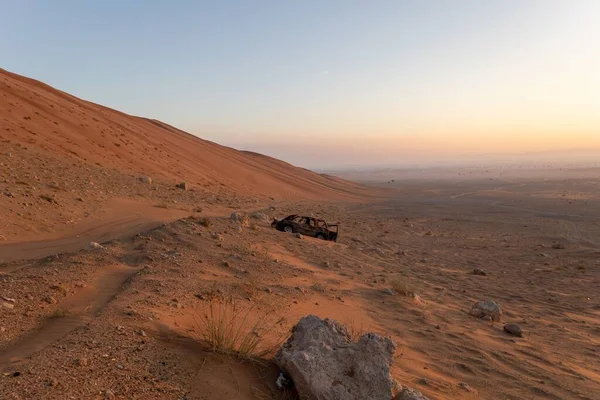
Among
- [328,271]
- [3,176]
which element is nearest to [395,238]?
[328,271]

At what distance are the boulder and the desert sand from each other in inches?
13.8

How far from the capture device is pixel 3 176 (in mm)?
12883

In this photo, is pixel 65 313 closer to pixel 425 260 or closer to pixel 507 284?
pixel 507 284

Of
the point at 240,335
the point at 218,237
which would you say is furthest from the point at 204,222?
the point at 240,335

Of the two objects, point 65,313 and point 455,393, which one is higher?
point 65,313

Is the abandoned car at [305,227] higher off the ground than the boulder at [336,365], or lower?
lower

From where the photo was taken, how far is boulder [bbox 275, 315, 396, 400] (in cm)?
360

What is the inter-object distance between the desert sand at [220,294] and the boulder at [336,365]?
0.35 m

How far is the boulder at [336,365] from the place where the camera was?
3.60 meters

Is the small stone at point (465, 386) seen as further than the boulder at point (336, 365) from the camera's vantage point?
Yes

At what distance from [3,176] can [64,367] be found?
1196cm

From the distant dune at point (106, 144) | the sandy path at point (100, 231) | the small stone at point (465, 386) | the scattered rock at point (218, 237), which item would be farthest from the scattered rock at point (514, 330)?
the distant dune at point (106, 144)

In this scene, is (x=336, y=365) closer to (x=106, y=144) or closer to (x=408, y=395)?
(x=408, y=395)

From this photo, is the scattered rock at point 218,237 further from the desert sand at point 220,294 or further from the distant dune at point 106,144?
the distant dune at point 106,144
